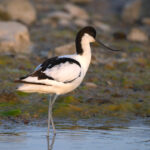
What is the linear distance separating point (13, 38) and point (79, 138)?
587 cm

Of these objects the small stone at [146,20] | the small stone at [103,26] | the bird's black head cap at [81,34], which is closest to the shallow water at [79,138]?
the bird's black head cap at [81,34]

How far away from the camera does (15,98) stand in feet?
25.6

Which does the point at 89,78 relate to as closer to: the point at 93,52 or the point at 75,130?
the point at 93,52

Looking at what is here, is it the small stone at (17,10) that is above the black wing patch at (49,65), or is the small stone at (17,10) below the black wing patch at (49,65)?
above

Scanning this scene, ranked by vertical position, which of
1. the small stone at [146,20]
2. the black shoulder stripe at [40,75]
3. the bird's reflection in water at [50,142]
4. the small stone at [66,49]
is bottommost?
the bird's reflection in water at [50,142]

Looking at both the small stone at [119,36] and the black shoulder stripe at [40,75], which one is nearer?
the black shoulder stripe at [40,75]

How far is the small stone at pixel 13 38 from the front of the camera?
1105 centimetres

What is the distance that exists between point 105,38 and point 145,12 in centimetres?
438

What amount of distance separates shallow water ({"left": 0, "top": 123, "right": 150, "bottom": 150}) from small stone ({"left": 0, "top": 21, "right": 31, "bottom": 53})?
4.77 meters

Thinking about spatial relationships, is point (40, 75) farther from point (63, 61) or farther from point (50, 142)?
point (50, 142)

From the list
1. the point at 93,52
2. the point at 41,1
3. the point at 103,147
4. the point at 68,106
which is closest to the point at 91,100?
the point at 68,106

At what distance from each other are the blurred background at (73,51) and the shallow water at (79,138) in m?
0.56

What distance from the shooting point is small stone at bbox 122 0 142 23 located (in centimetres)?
1752

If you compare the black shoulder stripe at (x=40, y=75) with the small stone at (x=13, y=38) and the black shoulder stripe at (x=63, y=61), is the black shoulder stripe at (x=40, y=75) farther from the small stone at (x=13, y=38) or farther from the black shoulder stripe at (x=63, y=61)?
the small stone at (x=13, y=38)
